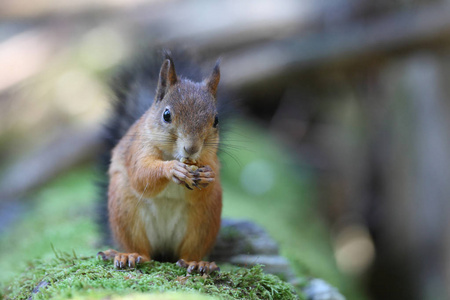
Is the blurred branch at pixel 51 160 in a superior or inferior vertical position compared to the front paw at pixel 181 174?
superior

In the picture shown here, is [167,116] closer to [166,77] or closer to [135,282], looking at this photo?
[166,77]

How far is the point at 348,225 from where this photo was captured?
5.43 m


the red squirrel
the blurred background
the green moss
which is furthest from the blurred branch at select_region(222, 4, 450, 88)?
the green moss

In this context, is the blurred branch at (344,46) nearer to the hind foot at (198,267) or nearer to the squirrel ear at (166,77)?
the squirrel ear at (166,77)

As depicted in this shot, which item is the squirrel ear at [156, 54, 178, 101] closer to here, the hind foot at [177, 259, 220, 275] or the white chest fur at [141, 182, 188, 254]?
the white chest fur at [141, 182, 188, 254]

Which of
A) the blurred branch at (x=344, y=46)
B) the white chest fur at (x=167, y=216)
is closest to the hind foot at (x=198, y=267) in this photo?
the white chest fur at (x=167, y=216)

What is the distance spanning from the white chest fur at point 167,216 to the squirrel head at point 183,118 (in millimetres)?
167

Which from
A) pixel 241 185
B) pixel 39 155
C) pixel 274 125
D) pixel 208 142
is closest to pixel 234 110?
pixel 208 142

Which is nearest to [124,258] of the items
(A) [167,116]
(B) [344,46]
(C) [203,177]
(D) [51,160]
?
(C) [203,177]

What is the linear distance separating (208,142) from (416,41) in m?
3.09

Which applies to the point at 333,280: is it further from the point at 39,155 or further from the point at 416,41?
the point at 39,155

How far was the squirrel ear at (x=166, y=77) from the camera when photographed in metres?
2.09

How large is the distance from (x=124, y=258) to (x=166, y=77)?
802mm

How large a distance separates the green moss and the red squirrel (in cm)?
8
